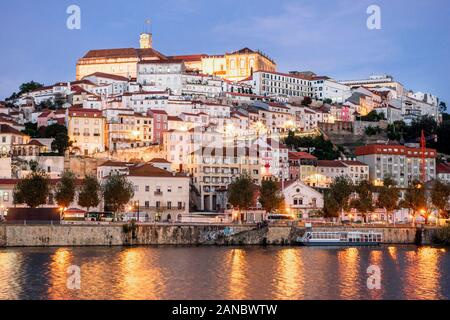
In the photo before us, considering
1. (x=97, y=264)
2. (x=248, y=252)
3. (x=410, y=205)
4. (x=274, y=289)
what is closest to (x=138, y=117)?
(x=410, y=205)

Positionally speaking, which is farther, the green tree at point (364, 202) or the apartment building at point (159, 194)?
the apartment building at point (159, 194)

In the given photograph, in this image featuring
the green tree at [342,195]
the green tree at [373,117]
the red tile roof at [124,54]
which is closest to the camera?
the green tree at [342,195]

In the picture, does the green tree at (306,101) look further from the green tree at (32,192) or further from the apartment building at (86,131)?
the green tree at (32,192)

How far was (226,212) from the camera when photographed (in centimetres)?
6869

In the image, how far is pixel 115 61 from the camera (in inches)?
5256

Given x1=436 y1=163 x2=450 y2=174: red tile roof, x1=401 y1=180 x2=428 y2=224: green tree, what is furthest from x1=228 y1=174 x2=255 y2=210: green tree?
x1=436 y1=163 x2=450 y2=174: red tile roof

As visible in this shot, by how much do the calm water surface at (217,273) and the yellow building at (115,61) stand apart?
8405cm

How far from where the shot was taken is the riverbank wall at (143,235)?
52031 mm

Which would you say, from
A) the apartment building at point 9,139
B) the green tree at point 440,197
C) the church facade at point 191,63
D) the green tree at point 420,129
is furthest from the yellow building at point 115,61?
the green tree at point 440,197

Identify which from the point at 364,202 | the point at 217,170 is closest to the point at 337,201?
the point at 364,202

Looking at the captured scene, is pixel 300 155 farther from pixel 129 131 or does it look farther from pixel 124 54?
pixel 124 54

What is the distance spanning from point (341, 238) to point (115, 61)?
3231 inches
